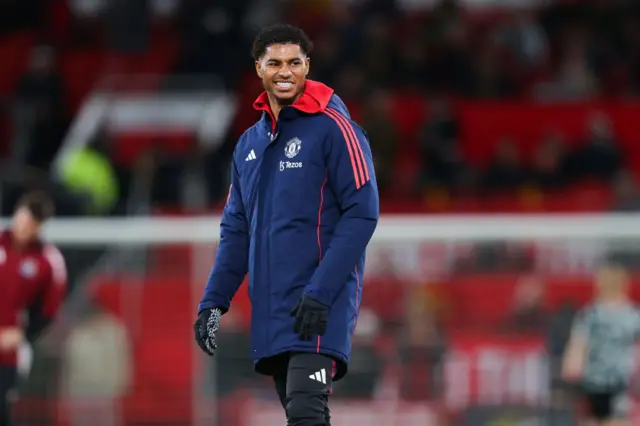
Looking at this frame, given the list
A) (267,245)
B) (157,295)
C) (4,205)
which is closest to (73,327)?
(157,295)

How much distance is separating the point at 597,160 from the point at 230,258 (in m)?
8.95

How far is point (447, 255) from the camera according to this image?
9.71m

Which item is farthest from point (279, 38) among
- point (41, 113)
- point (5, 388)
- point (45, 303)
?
point (41, 113)

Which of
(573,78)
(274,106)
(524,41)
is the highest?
(524,41)

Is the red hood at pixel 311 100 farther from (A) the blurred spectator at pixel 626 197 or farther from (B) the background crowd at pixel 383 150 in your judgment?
(A) the blurred spectator at pixel 626 197

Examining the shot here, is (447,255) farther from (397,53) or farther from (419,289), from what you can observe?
(397,53)

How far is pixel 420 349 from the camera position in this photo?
379 inches

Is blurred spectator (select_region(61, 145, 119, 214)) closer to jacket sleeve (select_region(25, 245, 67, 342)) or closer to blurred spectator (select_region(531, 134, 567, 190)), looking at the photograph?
jacket sleeve (select_region(25, 245, 67, 342))

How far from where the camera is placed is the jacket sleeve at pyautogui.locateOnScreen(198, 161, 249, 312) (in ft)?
16.5

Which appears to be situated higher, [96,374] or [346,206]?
[346,206]

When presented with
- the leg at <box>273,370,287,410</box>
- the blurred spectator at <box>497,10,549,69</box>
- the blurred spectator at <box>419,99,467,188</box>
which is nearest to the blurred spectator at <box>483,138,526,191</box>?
the blurred spectator at <box>419,99,467,188</box>

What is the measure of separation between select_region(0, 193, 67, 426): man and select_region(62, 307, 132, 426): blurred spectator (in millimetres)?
1030

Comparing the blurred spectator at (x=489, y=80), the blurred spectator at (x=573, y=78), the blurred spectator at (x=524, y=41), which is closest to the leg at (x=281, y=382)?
the blurred spectator at (x=489, y=80)

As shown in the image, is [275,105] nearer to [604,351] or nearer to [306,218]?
[306,218]
